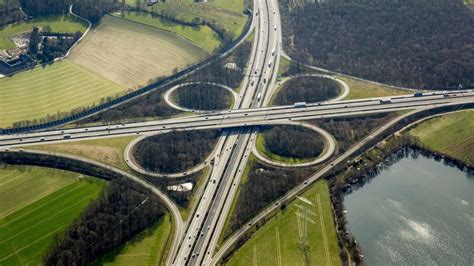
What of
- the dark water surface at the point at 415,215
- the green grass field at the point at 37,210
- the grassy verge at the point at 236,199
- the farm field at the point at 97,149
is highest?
the dark water surface at the point at 415,215

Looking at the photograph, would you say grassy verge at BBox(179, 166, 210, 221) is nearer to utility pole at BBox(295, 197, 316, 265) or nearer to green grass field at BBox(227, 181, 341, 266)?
green grass field at BBox(227, 181, 341, 266)

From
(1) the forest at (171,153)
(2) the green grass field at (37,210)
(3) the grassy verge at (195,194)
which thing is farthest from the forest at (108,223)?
(1) the forest at (171,153)

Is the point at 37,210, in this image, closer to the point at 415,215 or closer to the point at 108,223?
the point at 108,223

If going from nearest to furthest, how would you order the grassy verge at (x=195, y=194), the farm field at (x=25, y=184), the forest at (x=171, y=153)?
the grassy verge at (x=195, y=194) → the farm field at (x=25, y=184) → the forest at (x=171, y=153)

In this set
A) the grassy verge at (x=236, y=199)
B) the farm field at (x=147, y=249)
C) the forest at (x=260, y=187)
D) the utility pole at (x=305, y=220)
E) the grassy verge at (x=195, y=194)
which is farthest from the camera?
the grassy verge at (x=195, y=194)

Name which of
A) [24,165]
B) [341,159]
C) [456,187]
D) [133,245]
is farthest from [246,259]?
[24,165]

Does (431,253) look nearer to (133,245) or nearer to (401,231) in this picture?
(401,231)

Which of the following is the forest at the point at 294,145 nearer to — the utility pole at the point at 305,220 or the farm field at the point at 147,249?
the utility pole at the point at 305,220

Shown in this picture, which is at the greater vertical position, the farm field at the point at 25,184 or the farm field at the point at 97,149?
the farm field at the point at 97,149
